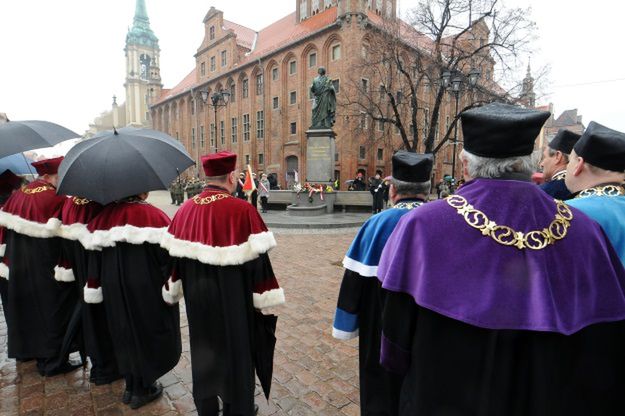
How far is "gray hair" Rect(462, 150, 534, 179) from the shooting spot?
4.65 feet

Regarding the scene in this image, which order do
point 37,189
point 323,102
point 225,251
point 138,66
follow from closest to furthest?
point 225,251
point 37,189
point 323,102
point 138,66

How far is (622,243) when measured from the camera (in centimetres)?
204

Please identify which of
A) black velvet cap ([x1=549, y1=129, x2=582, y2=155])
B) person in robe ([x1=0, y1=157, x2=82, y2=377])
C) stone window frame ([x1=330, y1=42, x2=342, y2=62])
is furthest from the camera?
stone window frame ([x1=330, y1=42, x2=342, y2=62])

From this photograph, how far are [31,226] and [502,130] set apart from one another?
12.8 feet

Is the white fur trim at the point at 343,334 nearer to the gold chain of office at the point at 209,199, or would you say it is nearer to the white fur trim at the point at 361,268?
the white fur trim at the point at 361,268

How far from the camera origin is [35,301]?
134 inches

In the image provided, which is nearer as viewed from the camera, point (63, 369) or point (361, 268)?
point (361, 268)

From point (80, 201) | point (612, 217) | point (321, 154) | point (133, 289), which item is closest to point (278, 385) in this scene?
point (133, 289)

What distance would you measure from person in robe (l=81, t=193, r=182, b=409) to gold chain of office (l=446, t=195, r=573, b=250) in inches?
94.6

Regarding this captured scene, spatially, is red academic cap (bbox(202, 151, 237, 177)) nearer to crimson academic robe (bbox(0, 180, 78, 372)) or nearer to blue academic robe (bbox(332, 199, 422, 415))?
blue academic robe (bbox(332, 199, 422, 415))

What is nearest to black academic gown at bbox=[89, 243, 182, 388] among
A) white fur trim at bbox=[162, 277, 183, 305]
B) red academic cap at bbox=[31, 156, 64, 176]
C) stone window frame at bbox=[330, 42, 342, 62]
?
white fur trim at bbox=[162, 277, 183, 305]

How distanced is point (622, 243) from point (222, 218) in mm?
2533

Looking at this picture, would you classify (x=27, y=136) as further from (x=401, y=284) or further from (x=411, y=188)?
(x=401, y=284)

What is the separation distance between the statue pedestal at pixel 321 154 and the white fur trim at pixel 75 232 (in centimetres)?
1243
